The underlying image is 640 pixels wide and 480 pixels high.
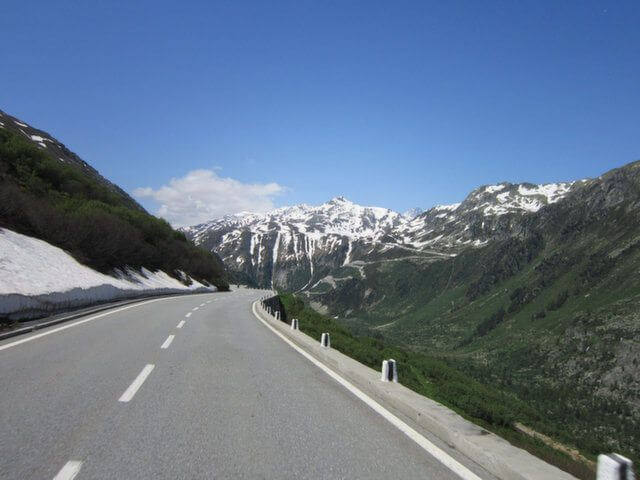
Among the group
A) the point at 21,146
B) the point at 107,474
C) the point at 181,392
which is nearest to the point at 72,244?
the point at 21,146

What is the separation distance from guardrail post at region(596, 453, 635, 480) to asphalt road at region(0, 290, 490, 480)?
1.38m

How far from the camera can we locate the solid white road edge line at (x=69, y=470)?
13.7 ft

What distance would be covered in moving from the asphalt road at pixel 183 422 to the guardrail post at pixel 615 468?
138 cm

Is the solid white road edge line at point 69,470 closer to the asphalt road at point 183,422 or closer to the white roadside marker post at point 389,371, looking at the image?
the asphalt road at point 183,422

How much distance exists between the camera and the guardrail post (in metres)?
3.59

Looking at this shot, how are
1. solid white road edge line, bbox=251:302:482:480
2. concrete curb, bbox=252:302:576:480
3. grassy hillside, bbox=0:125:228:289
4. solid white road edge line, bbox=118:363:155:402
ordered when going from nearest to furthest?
concrete curb, bbox=252:302:576:480
solid white road edge line, bbox=251:302:482:480
solid white road edge line, bbox=118:363:155:402
grassy hillside, bbox=0:125:228:289

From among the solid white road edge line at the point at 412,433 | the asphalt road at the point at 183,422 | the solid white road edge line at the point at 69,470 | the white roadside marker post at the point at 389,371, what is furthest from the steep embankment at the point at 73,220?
the solid white road edge line at the point at 69,470

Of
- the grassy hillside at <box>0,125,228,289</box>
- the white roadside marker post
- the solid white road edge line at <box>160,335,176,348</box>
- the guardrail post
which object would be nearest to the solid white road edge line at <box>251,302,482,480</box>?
the white roadside marker post

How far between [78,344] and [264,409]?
737 cm

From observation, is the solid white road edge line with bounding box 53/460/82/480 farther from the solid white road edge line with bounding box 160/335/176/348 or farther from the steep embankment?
the steep embankment

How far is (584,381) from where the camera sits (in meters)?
128

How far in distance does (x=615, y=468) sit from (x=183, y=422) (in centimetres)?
465

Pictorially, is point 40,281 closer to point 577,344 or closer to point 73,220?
point 73,220

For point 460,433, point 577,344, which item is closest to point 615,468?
point 460,433
